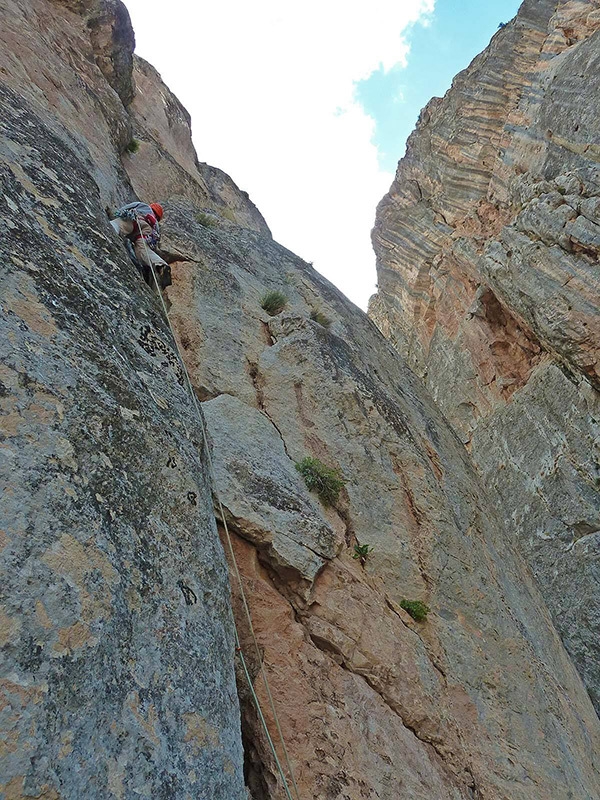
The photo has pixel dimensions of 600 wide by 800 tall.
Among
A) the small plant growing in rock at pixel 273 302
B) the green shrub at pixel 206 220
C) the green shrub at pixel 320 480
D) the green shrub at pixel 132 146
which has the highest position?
the green shrub at pixel 132 146

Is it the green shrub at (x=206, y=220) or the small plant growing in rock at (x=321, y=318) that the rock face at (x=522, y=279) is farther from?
the green shrub at (x=206, y=220)

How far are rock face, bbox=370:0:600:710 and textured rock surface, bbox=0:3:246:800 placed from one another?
1136 centimetres

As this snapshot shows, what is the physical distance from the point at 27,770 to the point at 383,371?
10.1 metres

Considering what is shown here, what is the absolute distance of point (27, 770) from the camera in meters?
2.66

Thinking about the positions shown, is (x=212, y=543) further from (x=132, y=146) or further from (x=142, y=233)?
(x=132, y=146)

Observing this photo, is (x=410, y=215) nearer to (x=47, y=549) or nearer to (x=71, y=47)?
(x=71, y=47)

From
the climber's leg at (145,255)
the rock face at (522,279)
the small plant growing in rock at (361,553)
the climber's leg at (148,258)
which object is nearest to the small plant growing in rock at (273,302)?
the climber's leg at (148,258)

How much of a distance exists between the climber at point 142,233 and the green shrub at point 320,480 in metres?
3.72

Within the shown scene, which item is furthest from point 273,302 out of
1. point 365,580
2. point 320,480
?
point 365,580

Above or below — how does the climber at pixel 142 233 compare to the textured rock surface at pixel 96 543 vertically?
above

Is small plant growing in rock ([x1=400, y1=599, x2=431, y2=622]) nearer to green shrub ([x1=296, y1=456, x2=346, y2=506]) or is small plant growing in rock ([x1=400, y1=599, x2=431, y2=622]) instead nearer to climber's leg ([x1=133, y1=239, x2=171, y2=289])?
green shrub ([x1=296, y1=456, x2=346, y2=506])

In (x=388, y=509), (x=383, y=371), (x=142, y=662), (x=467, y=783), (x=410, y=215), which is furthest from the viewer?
(x=410, y=215)

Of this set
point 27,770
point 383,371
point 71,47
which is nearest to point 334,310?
point 383,371

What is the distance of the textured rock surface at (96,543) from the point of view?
297 cm
